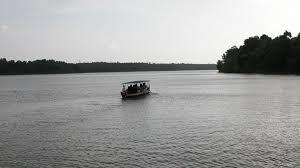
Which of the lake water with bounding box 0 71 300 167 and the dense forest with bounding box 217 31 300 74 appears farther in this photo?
the dense forest with bounding box 217 31 300 74

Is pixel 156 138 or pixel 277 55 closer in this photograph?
pixel 156 138

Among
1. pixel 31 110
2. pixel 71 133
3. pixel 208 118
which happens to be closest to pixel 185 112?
pixel 208 118

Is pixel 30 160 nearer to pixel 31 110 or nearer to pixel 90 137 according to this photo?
pixel 90 137

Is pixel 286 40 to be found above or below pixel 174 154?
above

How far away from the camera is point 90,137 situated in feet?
123

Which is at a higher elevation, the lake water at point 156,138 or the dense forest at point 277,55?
the dense forest at point 277,55

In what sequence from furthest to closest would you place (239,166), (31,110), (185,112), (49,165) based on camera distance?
(31,110) < (185,112) < (49,165) < (239,166)

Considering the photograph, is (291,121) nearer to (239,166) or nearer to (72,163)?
(239,166)

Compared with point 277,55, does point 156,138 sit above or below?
below

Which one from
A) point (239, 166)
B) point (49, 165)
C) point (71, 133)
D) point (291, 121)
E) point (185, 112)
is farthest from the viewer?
point (185, 112)

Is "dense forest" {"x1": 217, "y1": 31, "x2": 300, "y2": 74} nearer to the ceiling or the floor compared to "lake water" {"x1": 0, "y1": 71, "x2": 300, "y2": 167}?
nearer to the ceiling

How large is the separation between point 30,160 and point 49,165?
85.4 inches

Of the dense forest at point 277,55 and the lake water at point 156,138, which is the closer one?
the lake water at point 156,138

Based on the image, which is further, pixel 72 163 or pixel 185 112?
pixel 185 112
